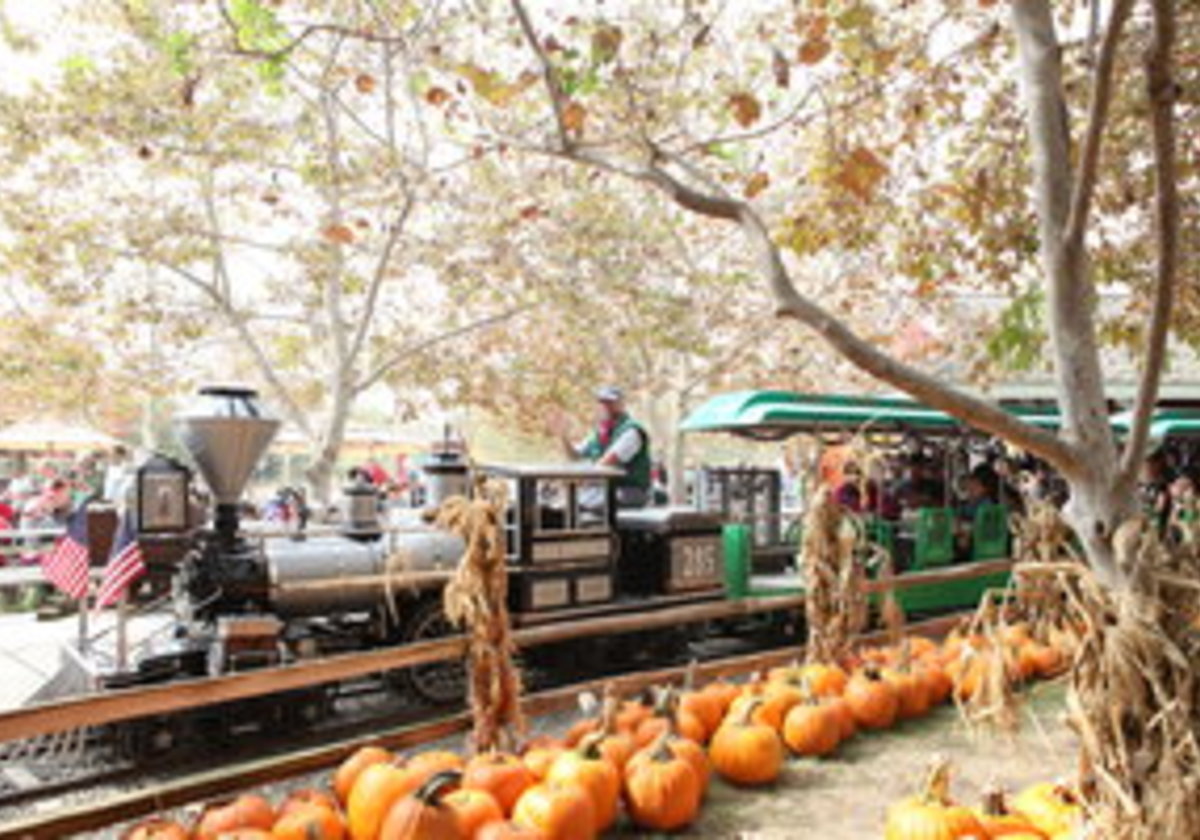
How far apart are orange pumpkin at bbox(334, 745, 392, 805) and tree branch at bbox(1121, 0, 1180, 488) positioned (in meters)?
2.96

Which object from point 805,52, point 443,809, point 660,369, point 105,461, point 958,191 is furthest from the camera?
point 105,461

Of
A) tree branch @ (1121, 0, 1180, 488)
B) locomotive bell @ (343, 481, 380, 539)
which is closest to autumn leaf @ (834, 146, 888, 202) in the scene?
tree branch @ (1121, 0, 1180, 488)

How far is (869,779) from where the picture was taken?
4.57 m

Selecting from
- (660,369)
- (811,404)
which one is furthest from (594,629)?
(660,369)

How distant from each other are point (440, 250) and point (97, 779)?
900 centimetres

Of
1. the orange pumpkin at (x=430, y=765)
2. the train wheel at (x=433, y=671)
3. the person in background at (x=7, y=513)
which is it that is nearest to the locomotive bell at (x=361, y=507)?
the train wheel at (x=433, y=671)

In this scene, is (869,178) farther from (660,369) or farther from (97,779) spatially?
(660,369)

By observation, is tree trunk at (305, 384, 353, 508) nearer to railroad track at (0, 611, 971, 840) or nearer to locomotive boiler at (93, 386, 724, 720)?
locomotive boiler at (93, 386, 724, 720)

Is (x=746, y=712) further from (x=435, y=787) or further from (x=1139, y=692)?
(x=1139, y=692)

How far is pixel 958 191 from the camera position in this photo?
6582mm

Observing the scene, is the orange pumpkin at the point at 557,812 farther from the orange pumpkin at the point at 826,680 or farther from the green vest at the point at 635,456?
the green vest at the point at 635,456

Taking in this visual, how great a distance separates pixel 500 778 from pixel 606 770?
0.44 m

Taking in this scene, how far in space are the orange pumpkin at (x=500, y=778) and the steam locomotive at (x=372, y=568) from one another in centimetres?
265

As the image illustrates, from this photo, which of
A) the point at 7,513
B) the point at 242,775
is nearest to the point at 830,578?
the point at 242,775
